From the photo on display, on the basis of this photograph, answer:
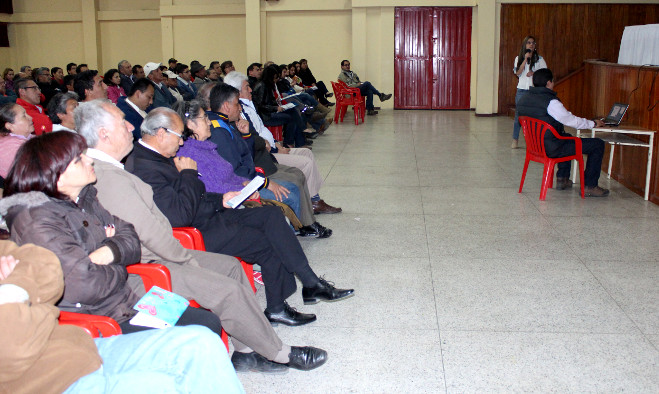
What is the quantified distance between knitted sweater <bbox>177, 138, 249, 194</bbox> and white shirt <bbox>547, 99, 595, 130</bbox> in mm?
3429

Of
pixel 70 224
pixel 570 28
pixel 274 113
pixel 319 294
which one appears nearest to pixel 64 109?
pixel 319 294

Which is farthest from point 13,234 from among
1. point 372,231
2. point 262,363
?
point 372,231

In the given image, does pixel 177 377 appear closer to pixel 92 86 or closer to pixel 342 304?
pixel 342 304

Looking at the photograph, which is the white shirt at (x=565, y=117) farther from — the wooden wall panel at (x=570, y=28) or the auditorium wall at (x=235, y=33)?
the wooden wall panel at (x=570, y=28)

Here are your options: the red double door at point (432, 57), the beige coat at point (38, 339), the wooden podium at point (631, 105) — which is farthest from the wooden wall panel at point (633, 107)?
the red double door at point (432, 57)

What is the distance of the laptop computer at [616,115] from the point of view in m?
5.88

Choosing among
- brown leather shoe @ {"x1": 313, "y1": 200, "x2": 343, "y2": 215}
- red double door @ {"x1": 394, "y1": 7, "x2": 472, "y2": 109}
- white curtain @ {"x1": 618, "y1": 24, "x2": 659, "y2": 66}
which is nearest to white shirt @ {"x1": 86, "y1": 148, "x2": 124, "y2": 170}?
brown leather shoe @ {"x1": 313, "y1": 200, "x2": 343, "y2": 215}

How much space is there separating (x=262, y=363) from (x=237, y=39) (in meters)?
13.7

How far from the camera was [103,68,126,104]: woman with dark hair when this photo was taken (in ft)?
26.9

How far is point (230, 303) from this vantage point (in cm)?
257

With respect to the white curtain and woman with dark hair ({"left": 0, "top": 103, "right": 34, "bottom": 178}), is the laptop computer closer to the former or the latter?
the white curtain

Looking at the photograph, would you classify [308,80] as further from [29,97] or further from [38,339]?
[38,339]

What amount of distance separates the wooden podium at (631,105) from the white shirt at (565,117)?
0.48 meters

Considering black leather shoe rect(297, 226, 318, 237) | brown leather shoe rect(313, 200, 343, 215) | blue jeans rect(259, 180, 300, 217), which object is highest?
blue jeans rect(259, 180, 300, 217)
